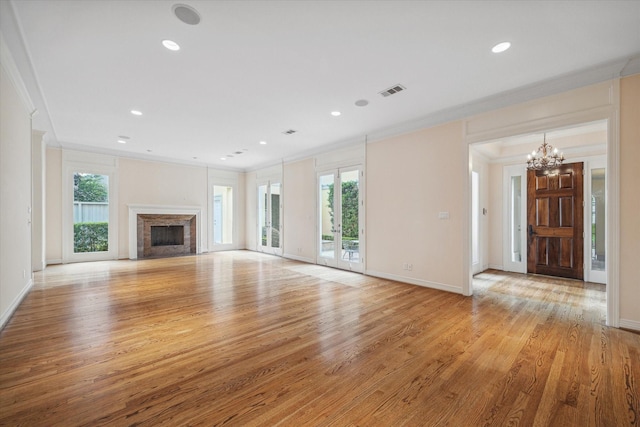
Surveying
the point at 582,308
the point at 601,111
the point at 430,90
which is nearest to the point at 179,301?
the point at 430,90

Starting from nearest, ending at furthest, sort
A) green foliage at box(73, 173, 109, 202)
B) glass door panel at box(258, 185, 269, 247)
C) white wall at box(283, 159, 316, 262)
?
green foliage at box(73, 173, 109, 202) < white wall at box(283, 159, 316, 262) < glass door panel at box(258, 185, 269, 247)

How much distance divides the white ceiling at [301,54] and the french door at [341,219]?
1.81 meters

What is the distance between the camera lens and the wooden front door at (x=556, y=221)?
5.67 m

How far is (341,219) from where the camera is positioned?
22.4ft

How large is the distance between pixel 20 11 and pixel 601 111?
236 inches

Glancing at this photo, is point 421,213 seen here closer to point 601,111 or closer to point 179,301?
point 601,111

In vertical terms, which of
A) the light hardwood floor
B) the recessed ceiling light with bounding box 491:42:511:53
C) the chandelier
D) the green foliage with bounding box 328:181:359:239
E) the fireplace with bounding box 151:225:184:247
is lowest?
the light hardwood floor

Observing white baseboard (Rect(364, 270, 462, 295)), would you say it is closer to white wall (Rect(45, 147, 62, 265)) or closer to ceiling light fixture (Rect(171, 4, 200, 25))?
ceiling light fixture (Rect(171, 4, 200, 25))

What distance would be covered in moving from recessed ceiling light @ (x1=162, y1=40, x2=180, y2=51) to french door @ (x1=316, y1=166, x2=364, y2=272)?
13.7 feet

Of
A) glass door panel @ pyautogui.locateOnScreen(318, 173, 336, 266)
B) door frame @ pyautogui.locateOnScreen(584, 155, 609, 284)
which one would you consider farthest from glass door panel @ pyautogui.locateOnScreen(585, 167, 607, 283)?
glass door panel @ pyautogui.locateOnScreen(318, 173, 336, 266)

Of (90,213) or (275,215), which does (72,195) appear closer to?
(90,213)

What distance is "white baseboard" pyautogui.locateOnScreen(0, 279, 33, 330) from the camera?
318cm

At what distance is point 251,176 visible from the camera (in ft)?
33.4

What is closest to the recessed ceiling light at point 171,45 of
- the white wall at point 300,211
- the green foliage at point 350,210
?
the green foliage at point 350,210
